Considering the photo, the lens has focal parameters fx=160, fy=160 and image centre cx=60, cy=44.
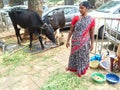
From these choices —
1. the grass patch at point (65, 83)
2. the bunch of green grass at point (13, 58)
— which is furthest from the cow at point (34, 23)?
the grass patch at point (65, 83)

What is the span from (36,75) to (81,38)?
1409 mm

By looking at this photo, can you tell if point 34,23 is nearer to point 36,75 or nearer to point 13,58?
point 13,58

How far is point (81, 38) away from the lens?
2998mm

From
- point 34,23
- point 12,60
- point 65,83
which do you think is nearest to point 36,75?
point 65,83

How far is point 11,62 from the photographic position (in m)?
4.32

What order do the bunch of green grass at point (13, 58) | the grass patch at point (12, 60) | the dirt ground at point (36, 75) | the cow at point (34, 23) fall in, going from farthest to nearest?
the cow at point (34, 23) < the bunch of green grass at point (13, 58) < the grass patch at point (12, 60) < the dirt ground at point (36, 75)

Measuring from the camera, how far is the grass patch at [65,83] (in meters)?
3.12

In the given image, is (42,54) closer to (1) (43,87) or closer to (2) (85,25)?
(1) (43,87)

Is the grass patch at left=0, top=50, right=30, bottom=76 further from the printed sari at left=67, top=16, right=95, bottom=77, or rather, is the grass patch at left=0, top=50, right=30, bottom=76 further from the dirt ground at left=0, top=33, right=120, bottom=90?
the printed sari at left=67, top=16, right=95, bottom=77

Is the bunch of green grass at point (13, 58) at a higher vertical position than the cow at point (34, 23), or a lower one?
lower

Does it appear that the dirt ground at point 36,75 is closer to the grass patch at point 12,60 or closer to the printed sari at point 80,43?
the grass patch at point 12,60

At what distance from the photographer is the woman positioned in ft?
9.46

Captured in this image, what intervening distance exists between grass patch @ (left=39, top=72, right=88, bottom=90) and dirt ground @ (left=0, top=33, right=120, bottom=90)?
5.5 inches

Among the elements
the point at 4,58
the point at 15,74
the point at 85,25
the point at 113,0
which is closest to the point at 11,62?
the point at 4,58
